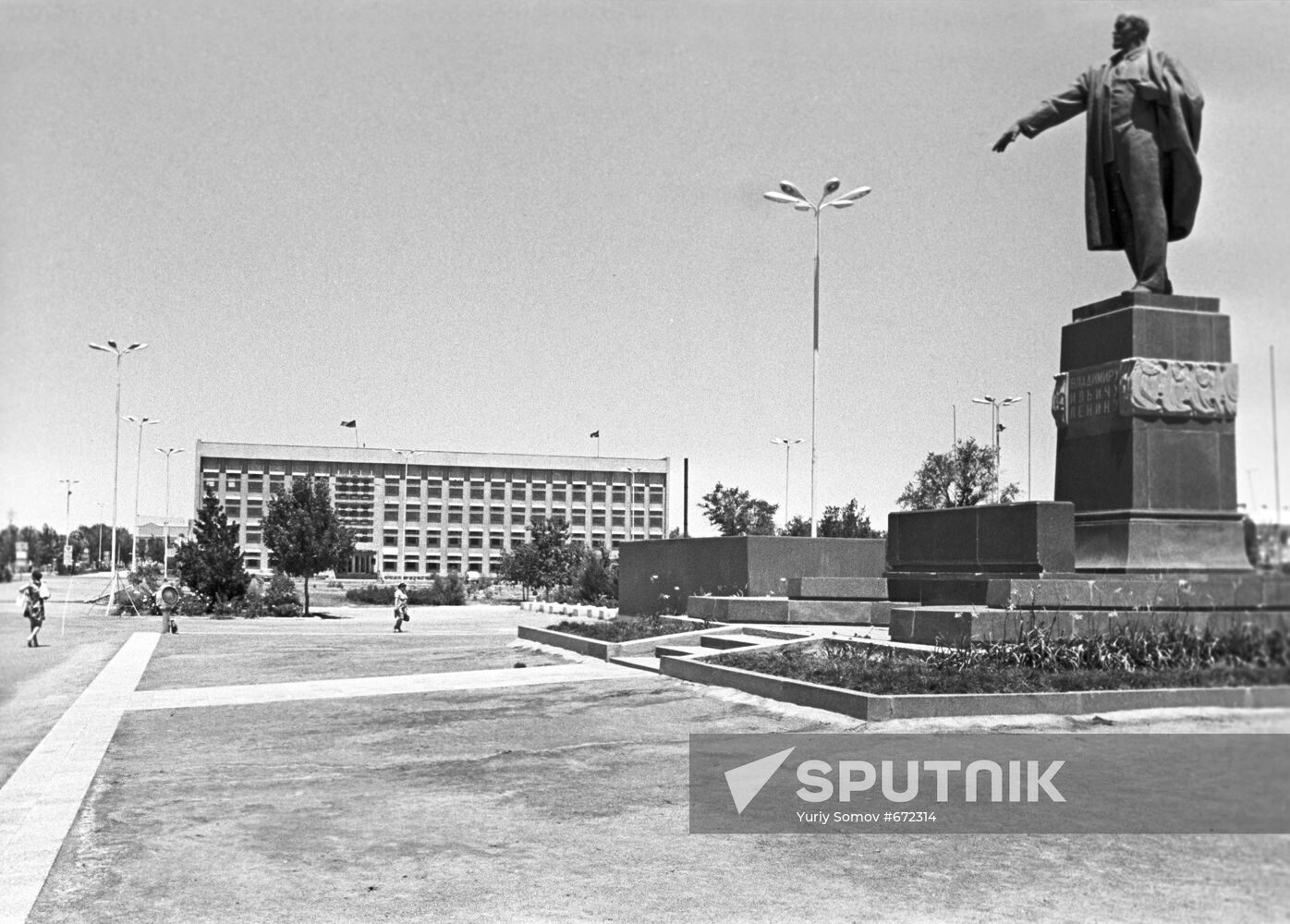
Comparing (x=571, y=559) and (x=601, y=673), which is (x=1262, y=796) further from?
(x=571, y=559)

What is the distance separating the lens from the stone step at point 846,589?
64.1ft

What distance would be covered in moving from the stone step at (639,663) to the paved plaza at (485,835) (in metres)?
1.88

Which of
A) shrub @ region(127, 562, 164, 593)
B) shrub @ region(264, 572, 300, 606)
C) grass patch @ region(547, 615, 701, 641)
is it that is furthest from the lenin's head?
shrub @ region(127, 562, 164, 593)

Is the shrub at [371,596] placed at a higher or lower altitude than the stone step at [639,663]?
lower

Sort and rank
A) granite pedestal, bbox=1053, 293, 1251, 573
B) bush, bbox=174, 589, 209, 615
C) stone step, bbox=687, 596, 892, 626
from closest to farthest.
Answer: granite pedestal, bbox=1053, 293, 1251, 573 → stone step, bbox=687, 596, 892, 626 → bush, bbox=174, 589, 209, 615

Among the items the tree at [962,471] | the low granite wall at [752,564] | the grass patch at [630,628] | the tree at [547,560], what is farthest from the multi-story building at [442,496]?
the tree at [962,471]

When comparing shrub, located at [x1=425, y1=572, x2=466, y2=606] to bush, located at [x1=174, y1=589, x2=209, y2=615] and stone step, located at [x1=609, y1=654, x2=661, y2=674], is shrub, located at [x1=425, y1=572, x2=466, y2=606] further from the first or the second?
stone step, located at [x1=609, y1=654, x2=661, y2=674]

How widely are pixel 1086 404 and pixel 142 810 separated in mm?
8549

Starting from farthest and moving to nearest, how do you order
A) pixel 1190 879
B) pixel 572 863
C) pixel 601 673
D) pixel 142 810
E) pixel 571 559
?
pixel 571 559 → pixel 601 673 → pixel 142 810 → pixel 572 863 → pixel 1190 879

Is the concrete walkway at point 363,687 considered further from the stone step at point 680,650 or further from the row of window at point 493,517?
the row of window at point 493,517

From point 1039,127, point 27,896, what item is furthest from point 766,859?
point 1039,127

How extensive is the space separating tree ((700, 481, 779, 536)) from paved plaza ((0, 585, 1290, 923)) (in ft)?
144

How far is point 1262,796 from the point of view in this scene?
1.18 metres

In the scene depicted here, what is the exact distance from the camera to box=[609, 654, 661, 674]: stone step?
16347 mm
